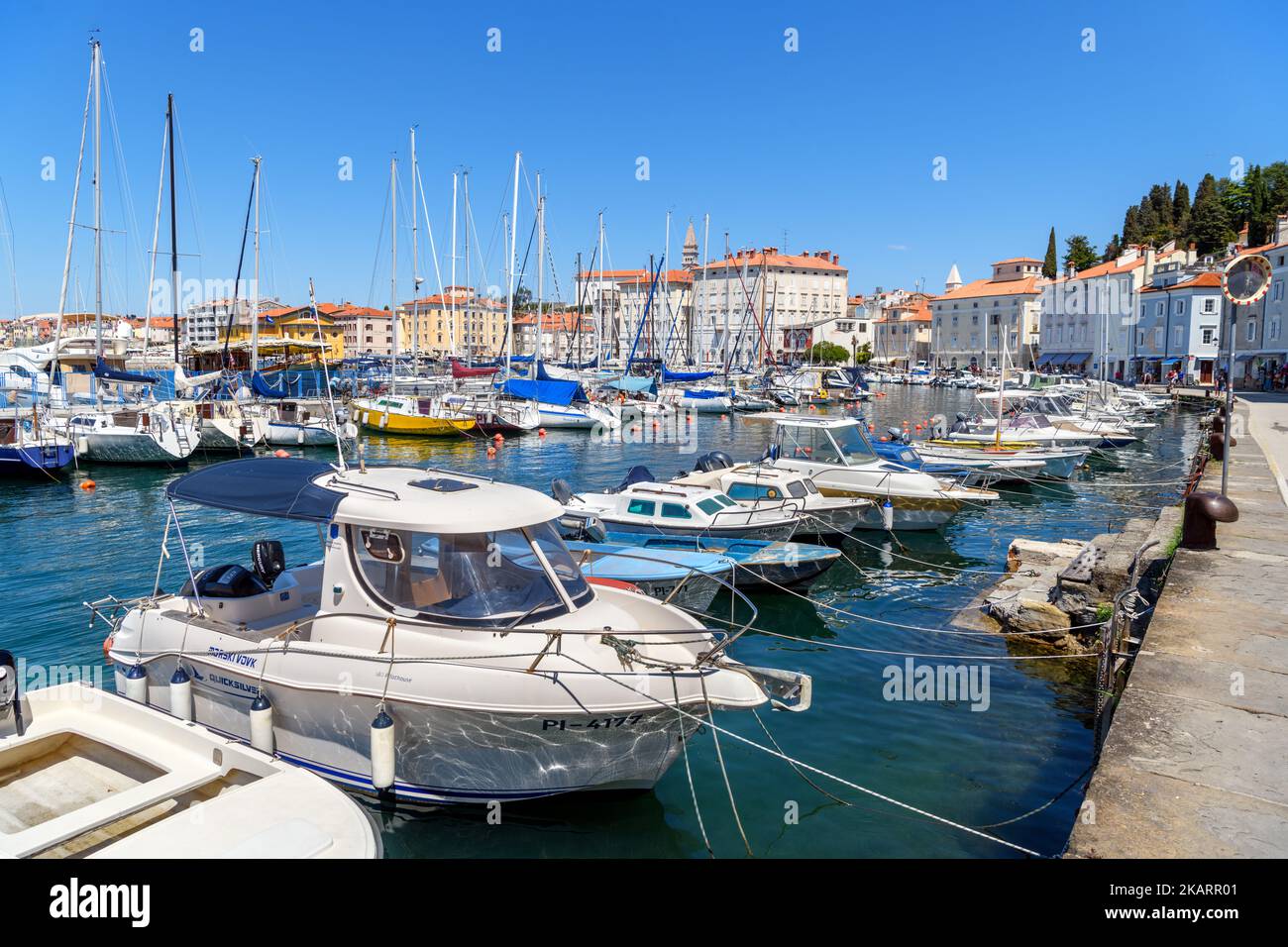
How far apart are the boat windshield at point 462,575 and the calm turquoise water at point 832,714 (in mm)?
1887

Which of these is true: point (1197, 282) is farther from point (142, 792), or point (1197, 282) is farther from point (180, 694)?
point (142, 792)

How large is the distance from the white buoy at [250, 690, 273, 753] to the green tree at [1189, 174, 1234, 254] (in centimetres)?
10827

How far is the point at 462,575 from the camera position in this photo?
325 inches

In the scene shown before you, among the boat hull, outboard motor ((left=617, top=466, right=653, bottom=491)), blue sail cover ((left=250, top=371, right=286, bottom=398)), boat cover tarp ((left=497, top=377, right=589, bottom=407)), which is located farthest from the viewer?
boat cover tarp ((left=497, top=377, right=589, bottom=407))

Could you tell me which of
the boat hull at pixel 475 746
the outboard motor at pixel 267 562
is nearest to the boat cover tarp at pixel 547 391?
the outboard motor at pixel 267 562

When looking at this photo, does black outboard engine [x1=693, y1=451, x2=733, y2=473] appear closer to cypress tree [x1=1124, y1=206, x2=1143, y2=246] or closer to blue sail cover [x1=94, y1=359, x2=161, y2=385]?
blue sail cover [x1=94, y1=359, x2=161, y2=385]

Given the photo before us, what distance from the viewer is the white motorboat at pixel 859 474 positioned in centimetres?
2116

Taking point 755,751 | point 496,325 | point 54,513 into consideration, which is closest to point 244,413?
point 54,513

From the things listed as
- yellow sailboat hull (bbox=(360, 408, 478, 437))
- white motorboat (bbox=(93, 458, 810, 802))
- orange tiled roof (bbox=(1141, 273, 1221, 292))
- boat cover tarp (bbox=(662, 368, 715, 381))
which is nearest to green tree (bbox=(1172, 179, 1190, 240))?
orange tiled roof (bbox=(1141, 273, 1221, 292))

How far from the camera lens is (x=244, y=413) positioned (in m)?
39.6

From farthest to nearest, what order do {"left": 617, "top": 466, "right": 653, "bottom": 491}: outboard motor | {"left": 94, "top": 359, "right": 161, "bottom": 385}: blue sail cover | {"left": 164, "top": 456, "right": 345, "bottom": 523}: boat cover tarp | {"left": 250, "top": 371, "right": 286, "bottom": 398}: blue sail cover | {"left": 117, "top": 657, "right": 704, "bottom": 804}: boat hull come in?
{"left": 250, "top": 371, "right": 286, "bottom": 398}: blue sail cover < {"left": 94, "top": 359, "right": 161, "bottom": 385}: blue sail cover < {"left": 617, "top": 466, "right": 653, "bottom": 491}: outboard motor < {"left": 164, "top": 456, "right": 345, "bottom": 523}: boat cover tarp < {"left": 117, "top": 657, "right": 704, "bottom": 804}: boat hull

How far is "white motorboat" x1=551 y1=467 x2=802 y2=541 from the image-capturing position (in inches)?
666
